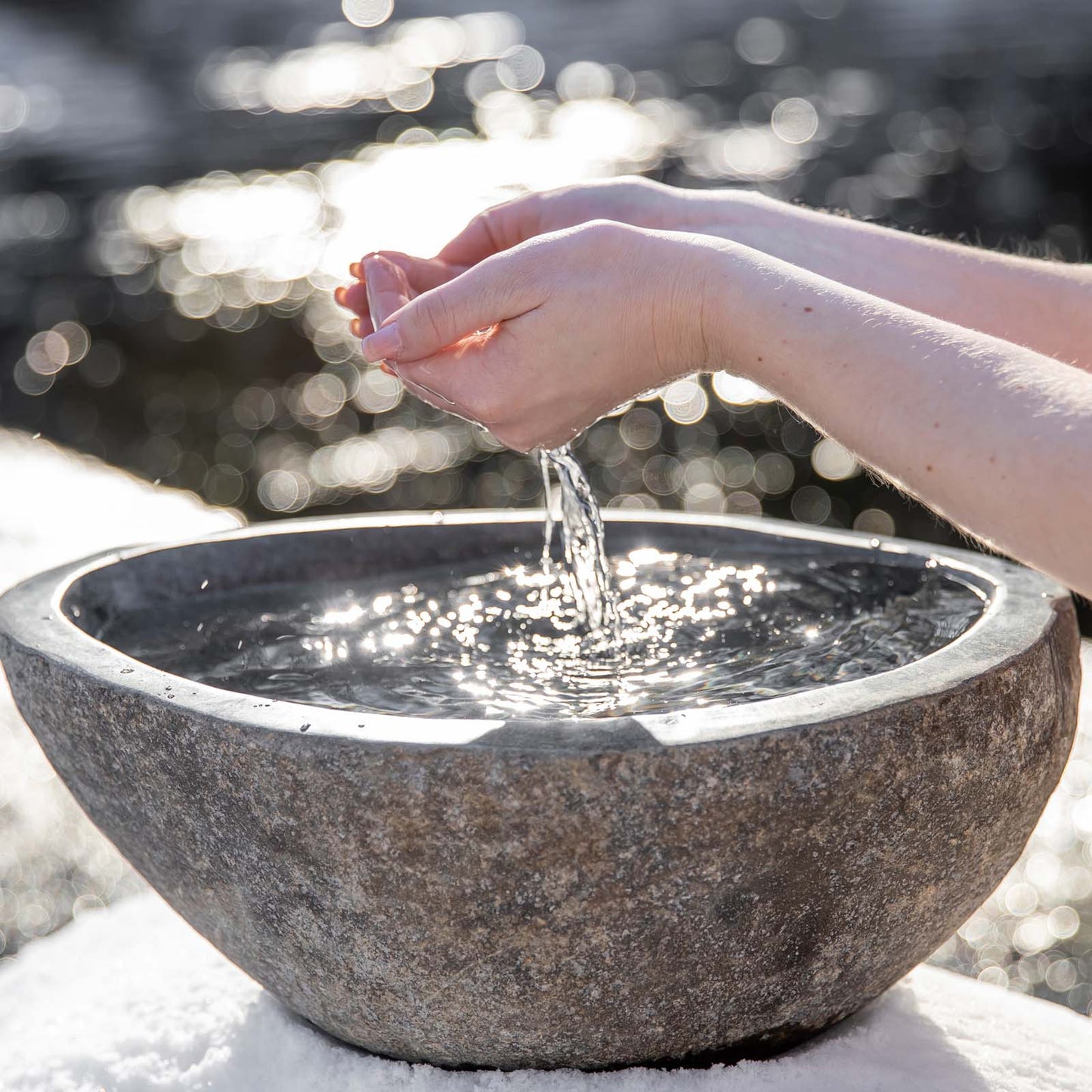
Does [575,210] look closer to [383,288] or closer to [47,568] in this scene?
[383,288]

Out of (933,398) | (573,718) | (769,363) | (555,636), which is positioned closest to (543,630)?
(555,636)

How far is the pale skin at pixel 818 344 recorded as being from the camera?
46.9 inches

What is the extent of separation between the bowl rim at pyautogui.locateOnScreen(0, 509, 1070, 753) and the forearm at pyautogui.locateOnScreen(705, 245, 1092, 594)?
0.20m

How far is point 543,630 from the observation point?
1913 mm

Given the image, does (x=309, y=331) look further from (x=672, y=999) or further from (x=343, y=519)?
(x=672, y=999)

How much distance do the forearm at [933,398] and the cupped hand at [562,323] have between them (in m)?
0.05

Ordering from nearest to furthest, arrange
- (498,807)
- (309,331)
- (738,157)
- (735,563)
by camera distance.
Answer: (498,807) < (735,563) < (309,331) < (738,157)

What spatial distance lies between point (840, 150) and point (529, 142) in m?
2.79

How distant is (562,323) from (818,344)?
0.27 m

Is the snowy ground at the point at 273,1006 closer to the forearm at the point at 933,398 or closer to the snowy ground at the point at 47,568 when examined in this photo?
the snowy ground at the point at 47,568

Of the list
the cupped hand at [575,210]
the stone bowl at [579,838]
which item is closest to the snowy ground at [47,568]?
the cupped hand at [575,210]

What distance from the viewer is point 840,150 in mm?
10250

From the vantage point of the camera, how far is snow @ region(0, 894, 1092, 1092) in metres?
1.52

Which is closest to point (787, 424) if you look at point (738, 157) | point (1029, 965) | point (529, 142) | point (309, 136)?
point (1029, 965)
